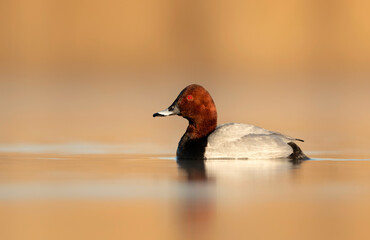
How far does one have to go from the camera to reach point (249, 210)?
8938 mm

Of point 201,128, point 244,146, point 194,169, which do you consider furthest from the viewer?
point 201,128

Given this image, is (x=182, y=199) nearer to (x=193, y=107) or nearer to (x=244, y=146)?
(x=244, y=146)

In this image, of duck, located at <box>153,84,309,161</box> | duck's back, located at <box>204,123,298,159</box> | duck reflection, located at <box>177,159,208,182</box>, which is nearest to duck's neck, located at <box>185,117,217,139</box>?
duck, located at <box>153,84,309,161</box>

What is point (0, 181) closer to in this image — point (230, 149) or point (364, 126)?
point (230, 149)

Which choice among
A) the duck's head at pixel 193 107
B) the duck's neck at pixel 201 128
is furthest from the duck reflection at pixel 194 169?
the duck's head at pixel 193 107

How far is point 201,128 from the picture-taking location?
13.5m

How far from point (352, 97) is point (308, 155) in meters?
18.1

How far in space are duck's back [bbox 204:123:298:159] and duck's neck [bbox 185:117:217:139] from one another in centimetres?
24

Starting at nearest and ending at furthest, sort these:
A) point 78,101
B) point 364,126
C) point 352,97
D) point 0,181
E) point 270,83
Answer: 1. point 0,181
2. point 364,126
3. point 78,101
4. point 352,97
5. point 270,83

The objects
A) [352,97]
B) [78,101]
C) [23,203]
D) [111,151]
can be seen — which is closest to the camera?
[23,203]

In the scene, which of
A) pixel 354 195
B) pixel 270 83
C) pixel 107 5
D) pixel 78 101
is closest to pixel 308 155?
pixel 354 195

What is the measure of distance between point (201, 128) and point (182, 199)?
158 inches

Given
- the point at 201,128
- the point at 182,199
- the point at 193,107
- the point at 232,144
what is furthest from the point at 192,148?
the point at 182,199

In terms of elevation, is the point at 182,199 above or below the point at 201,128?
below
